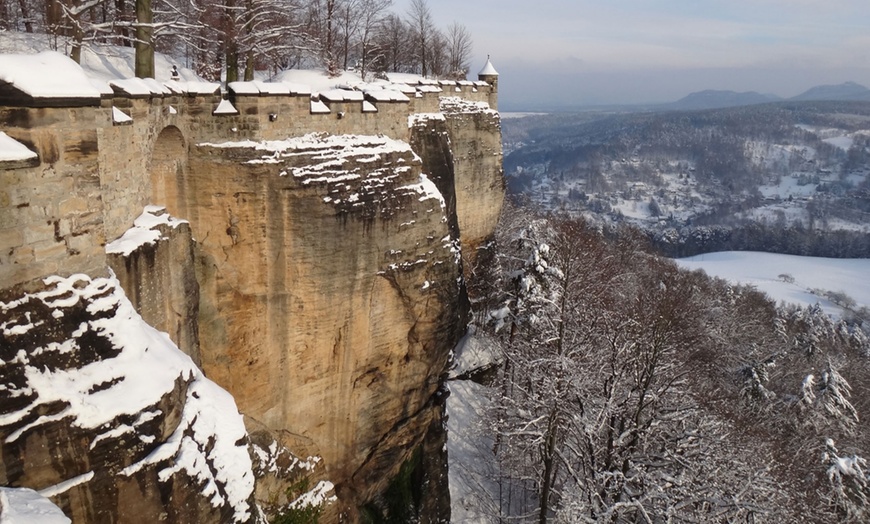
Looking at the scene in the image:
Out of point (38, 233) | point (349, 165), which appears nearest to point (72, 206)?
point (38, 233)

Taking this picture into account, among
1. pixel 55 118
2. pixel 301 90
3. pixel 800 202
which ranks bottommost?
pixel 800 202

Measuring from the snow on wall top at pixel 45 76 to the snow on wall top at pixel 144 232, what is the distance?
261cm

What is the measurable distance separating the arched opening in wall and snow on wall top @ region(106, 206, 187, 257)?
334 mm

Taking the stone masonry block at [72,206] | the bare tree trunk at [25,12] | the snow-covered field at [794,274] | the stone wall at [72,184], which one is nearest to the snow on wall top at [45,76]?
the stone wall at [72,184]

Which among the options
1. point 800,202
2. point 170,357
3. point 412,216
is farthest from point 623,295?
point 800,202

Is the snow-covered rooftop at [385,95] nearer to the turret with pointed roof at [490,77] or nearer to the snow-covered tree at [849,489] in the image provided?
the turret with pointed roof at [490,77]

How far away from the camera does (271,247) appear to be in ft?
38.2

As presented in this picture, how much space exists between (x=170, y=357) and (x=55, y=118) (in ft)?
9.94

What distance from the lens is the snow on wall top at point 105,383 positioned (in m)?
5.62

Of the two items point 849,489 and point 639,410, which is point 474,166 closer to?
point 639,410

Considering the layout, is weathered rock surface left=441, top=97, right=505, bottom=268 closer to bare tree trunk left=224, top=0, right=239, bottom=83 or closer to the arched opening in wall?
bare tree trunk left=224, top=0, right=239, bottom=83

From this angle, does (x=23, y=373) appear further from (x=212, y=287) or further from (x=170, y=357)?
(x=212, y=287)

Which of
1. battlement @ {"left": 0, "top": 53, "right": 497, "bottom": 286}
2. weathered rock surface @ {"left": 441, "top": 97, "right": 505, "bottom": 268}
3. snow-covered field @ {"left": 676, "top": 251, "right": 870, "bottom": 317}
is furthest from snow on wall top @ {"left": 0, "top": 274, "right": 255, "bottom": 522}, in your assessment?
snow-covered field @ {"left": 676, "top": 251, "right": 870, "bottom": 317}

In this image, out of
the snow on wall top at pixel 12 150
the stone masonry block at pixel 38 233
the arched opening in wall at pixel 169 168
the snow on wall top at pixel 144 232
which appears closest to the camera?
the snow on wall top at pixel 12 150
